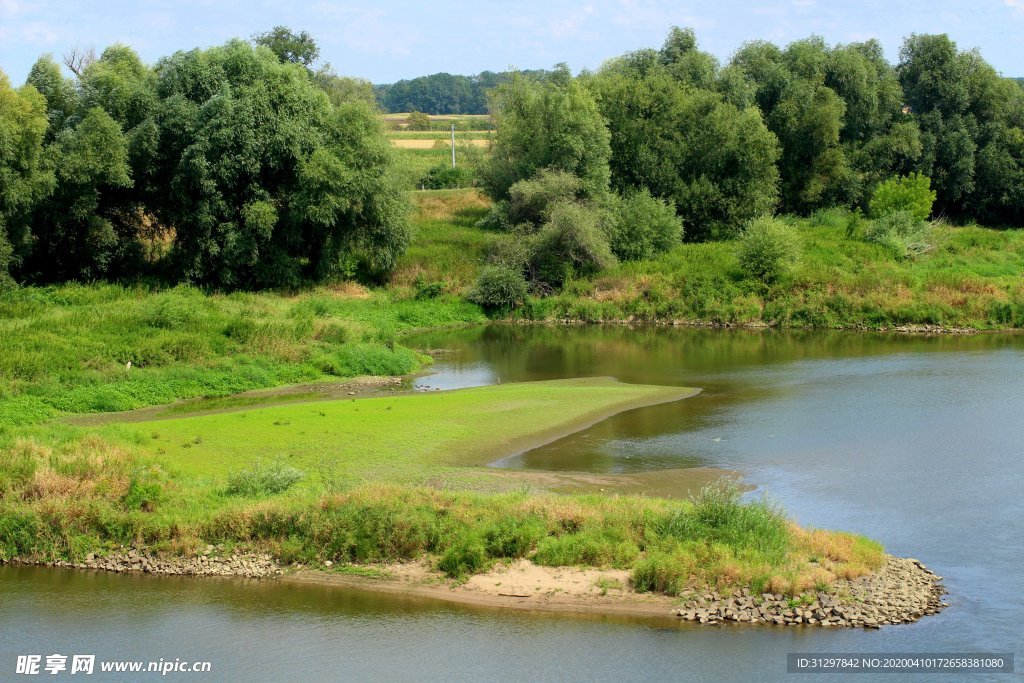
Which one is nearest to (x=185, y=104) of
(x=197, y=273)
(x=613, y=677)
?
(x=197, y=273)

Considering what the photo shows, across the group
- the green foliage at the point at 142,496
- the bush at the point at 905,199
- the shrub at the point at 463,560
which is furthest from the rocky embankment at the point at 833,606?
the bush at the point at 905,199

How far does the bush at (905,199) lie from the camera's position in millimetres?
63844

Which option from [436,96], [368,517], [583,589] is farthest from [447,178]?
[436,96]

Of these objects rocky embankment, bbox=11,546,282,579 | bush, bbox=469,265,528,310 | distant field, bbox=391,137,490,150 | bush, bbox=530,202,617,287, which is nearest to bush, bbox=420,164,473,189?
distant field, bbox=391,137,490,150

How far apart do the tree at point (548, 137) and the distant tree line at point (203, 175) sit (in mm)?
9647

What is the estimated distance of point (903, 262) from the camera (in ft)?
193

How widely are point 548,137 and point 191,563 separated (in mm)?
45204

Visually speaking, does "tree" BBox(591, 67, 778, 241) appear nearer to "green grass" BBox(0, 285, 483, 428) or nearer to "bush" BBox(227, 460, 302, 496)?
"green grass" BBox(0, 285, 483, 428)

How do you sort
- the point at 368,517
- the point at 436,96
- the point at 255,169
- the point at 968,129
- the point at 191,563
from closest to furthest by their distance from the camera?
1. the point at 191,563
2. the point at 368,517
3. the point at 255,169
4. the point at 968,129
5. the point at 436,96

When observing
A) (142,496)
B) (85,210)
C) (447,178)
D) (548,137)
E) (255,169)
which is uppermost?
(548,137)

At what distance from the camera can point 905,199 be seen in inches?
2532

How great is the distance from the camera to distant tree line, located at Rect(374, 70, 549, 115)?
178 m

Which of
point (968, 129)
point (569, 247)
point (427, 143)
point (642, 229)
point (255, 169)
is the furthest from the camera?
point (427, 143)

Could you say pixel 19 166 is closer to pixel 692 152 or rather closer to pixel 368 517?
pixel 368 517
